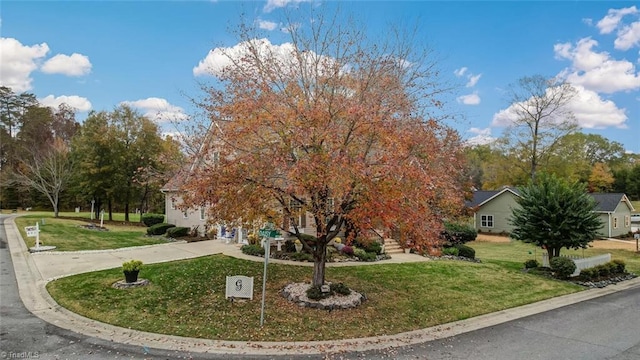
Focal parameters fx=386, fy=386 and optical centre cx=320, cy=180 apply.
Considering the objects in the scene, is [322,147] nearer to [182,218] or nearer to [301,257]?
[301,257]

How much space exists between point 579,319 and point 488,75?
9685 mm

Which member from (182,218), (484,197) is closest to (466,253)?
(182,218)

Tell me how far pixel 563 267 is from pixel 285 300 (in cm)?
1140

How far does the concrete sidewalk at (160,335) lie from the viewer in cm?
779

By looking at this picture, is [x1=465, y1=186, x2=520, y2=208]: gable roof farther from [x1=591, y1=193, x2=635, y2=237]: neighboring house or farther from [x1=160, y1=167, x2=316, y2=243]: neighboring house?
[x1=160, y1=167, x2=316, y2=243]: neighboring house

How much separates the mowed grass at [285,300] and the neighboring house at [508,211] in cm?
2203

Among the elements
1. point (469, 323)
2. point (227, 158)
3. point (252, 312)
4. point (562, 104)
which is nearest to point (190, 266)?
point (252, 312)

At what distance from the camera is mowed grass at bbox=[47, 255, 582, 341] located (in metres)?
8.79

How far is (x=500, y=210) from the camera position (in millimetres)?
37000

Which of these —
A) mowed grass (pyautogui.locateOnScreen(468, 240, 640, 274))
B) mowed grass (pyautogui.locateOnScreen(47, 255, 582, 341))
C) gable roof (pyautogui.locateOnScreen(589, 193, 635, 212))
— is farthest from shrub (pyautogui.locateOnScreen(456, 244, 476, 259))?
gable roof (pyautogui.locateOnScreen(589, 193, 635, 212))

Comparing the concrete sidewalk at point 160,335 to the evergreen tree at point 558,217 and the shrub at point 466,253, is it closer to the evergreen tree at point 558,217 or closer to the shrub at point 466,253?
the evergreen tree at point 558,217

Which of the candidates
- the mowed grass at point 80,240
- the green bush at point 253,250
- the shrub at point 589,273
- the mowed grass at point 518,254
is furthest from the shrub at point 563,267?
the mowed grass at point 80,240

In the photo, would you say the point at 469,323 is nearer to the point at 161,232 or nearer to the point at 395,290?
the point at 395,290

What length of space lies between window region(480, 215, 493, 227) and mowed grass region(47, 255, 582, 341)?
77.6 ft
